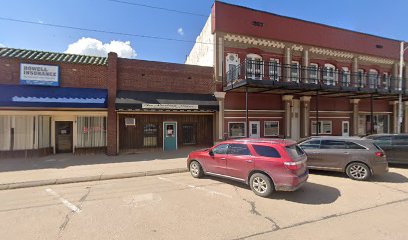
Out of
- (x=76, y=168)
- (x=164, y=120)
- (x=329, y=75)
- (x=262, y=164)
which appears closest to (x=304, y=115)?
(x=329, y=75)

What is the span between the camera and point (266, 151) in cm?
585

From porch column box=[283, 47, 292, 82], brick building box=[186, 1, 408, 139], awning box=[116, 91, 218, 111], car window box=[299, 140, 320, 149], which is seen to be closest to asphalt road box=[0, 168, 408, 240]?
car window box=[299, 140, 320, 149]

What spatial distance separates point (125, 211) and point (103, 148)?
30.6 ft

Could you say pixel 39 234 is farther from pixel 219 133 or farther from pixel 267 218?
pixel 219 133

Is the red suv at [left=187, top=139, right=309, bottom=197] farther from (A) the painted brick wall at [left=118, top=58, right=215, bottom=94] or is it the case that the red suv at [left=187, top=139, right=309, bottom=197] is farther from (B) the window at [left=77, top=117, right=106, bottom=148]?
(B) the window at [left=77, top=117, right=106, bottom=148]

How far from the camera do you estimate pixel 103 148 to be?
12945 mm

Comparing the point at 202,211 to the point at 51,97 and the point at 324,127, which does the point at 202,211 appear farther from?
the point at 324,127

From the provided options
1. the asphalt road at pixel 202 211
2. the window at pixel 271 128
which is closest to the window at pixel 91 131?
the asphalt road at pixel 202 211

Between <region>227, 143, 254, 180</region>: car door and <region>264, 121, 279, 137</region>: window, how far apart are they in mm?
9632

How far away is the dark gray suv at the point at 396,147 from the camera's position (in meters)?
8.96

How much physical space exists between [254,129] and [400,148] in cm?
790

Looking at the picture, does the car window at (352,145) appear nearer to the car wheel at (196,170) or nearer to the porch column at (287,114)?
the car wheel at (196,170)

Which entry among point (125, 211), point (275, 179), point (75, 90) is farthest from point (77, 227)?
point (75, 90)

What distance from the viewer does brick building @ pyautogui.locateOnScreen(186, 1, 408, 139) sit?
1427 centimetres
